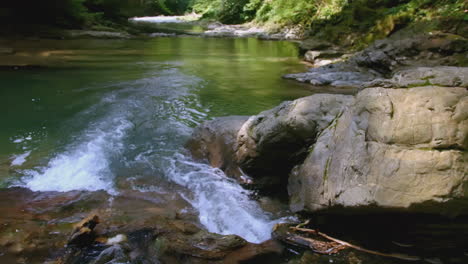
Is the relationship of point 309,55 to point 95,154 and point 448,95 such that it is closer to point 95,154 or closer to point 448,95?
point 95,154

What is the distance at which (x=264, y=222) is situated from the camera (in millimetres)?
3502

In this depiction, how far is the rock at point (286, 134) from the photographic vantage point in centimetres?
384

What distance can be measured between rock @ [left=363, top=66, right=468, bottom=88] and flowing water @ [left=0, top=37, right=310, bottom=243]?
5.46ft

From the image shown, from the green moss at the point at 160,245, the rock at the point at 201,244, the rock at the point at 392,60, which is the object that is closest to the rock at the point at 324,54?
the rock at the point at 392,60

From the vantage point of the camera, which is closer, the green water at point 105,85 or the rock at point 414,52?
the green water at point 105,85

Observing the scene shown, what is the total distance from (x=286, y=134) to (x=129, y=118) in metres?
3.96

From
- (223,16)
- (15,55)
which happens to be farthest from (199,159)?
(223,16)

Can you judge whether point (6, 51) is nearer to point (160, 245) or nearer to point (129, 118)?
point (129, 118)

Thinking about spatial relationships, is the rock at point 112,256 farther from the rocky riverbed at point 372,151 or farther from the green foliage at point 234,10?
the green foliage at point 234,10

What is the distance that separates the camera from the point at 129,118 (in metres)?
6.86

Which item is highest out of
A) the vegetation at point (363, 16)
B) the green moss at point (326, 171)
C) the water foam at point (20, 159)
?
the vegetation at point (363, 16)

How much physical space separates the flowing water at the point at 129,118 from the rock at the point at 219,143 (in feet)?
0.54

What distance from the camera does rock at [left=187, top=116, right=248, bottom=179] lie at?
4.64 m

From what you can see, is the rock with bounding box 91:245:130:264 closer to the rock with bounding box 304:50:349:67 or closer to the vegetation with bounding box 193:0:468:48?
the vegetation with bounding box 193:0:468:48
